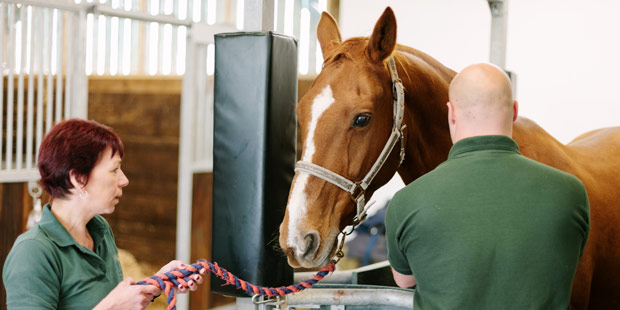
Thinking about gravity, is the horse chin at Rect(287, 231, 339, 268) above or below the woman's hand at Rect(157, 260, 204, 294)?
above

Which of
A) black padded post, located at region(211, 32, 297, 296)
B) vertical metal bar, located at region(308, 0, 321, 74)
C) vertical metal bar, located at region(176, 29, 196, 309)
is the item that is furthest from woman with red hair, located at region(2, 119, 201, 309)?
vertical metal bar, located at region(308, 0, 321, 74)

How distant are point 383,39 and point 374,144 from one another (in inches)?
10.7

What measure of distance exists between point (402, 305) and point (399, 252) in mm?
485

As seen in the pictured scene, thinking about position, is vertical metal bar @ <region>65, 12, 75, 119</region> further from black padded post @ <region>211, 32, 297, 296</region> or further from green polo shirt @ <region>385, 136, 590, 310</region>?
green polo shirt @ <region>385, 136, 590, 310</region>

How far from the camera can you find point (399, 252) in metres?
1.13

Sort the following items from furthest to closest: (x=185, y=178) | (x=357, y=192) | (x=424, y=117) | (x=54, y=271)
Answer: (x=185, y=178) → (x=424, y=117) → (x=357, y=192) → (x=54, y=271)

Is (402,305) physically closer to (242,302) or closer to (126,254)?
(242,302)

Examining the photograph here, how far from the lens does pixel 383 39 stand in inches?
61.8

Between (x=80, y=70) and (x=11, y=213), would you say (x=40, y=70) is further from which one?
(x=11, y=213)

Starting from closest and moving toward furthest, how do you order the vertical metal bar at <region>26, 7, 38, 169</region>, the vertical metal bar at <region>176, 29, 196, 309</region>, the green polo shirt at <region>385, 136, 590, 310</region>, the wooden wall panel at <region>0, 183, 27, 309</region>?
the green polo shirt at <region>385, 136, 590, 310</region> → the wooden wall panel at <region>0, 183, 27, 309</region> → the vertical metal bar at <region>26, 7, 38, 169</region> → the vertical metal bar at <region>176, 29, 196, 309</region>

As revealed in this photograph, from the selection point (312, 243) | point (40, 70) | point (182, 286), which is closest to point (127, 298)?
point (182, 286)

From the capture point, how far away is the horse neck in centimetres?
170

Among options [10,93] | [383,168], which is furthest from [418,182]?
[10,93]

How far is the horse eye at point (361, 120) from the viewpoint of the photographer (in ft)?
4.92
